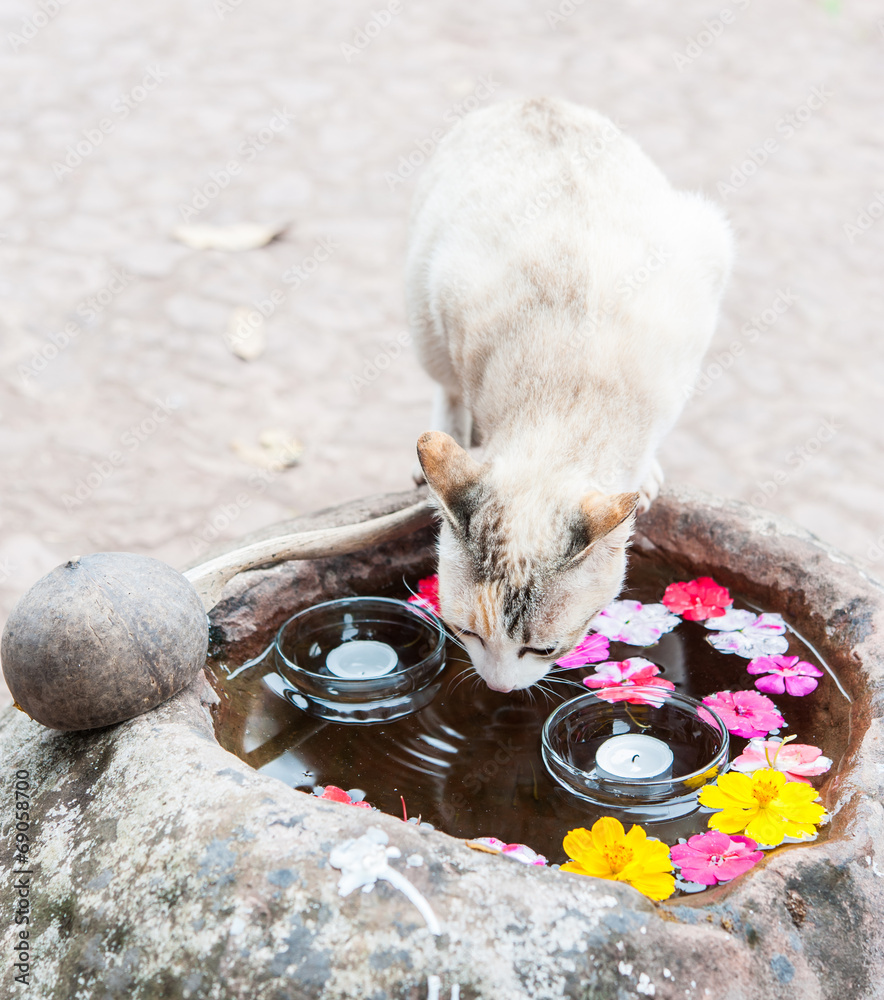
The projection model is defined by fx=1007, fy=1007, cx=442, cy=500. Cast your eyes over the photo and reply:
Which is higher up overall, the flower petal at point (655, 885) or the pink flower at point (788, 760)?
the flower petal at point (655, 885)

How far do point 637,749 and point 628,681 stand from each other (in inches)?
9.0

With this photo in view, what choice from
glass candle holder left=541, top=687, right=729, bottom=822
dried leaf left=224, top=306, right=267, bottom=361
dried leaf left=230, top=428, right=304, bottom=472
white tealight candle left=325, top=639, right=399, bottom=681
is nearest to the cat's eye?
glass candle holder left=541, top=687, right=729, bottom=822

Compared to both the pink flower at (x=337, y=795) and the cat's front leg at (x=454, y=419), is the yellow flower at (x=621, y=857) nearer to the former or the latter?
the pink flower at (x=337, y=795)

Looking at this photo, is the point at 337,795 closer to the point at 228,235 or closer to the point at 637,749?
the point at 637,749

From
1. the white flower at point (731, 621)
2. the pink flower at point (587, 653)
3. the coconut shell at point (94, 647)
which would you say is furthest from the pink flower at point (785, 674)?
the coconut shell at point (94, 647)

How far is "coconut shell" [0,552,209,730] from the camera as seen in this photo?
1.91 metres

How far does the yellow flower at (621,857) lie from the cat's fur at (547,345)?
50 cm

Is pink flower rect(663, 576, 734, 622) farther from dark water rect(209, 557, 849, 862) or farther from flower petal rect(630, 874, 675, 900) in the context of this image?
flower petal rect(630, 874, 675, 900)

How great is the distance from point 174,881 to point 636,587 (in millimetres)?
1654

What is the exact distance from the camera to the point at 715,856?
191 cm

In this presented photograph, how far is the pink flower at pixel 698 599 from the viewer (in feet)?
8.86

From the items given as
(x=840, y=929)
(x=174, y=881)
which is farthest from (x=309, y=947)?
(x=840, y=929)

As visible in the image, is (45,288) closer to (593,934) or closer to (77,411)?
(77,411)

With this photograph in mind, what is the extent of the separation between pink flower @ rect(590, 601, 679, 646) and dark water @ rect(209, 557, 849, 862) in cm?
3
